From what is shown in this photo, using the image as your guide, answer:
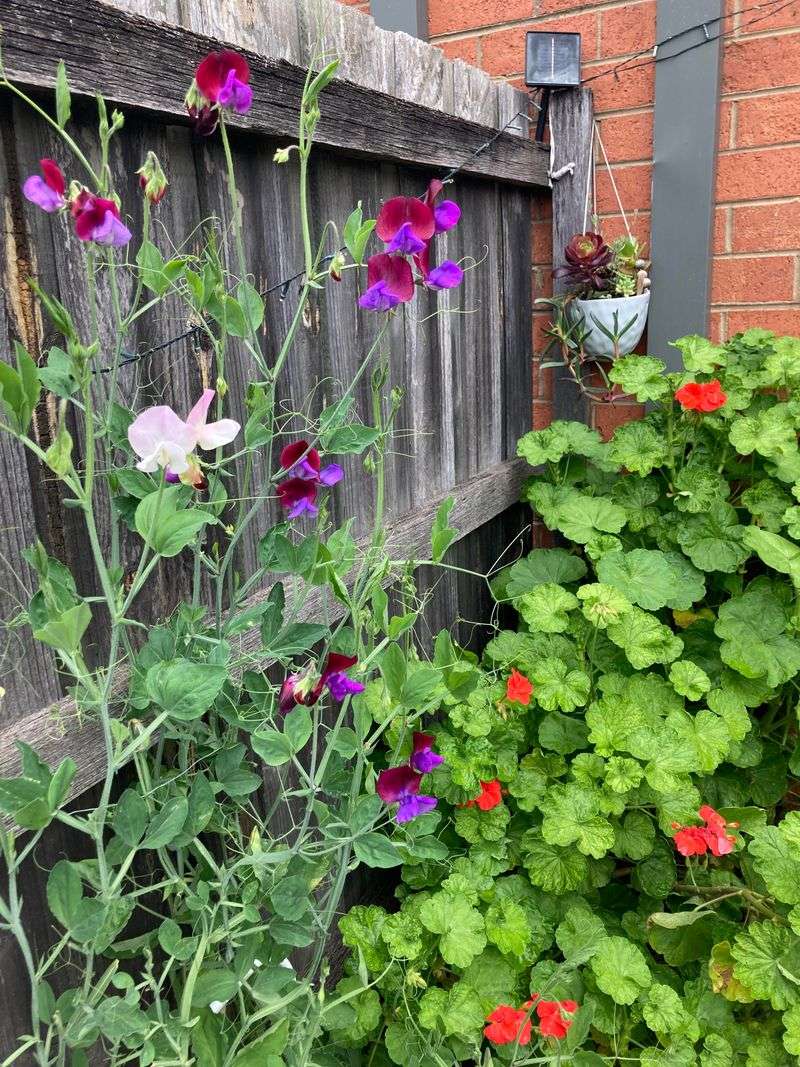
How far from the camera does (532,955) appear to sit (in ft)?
5.65

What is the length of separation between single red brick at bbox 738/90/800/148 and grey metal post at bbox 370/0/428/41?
101 cm

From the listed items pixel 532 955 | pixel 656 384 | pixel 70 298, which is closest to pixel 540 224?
pixel 656 384

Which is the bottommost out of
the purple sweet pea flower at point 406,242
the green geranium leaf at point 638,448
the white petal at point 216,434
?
the green geranium leaf at point 638,448

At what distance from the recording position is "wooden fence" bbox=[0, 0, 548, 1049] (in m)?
1.04

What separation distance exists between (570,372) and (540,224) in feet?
1.52

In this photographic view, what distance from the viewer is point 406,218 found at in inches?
44.4

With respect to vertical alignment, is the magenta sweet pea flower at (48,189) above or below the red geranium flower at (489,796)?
above

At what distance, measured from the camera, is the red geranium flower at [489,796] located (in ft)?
5.84

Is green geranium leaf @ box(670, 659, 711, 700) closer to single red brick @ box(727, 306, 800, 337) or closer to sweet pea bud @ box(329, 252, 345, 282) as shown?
single red brick @ box(727, 306, 800, 337)

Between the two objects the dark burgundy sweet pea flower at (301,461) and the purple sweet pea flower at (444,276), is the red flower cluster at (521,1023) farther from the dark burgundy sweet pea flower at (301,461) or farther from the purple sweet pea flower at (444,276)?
the purple sweet pea flower at (444,276)

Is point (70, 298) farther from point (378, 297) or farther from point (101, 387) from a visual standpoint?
point (378, 297)

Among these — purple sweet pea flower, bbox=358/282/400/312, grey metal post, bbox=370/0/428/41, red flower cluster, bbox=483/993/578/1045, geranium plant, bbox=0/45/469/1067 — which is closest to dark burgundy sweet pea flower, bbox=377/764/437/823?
geranium plant, bbox=0/45/469/1067

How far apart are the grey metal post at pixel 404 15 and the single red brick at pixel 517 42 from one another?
22 centimetres

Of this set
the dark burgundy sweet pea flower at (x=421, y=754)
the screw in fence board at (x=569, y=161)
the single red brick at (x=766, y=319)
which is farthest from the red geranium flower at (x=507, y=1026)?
the single red brick at (x=766, y=319)
